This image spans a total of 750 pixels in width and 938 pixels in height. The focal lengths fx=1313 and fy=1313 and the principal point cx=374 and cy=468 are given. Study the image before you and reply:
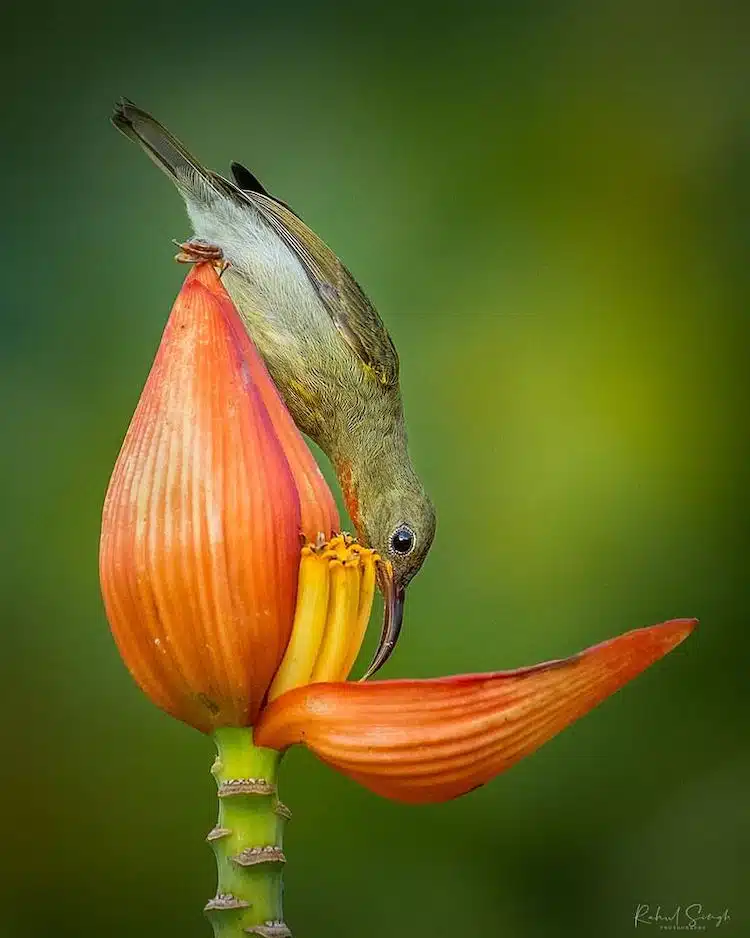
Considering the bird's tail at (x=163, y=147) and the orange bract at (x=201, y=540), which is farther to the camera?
the bird's tail at (x=163, y=147)

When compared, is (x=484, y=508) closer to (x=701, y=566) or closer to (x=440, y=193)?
(x=701, y=566)

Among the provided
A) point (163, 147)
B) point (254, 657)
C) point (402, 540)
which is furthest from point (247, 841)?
point (163, 147)

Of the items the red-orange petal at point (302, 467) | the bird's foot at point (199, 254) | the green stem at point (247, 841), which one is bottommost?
the green stem at point (247, 841)

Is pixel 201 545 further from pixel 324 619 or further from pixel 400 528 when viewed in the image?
pixel 400 528

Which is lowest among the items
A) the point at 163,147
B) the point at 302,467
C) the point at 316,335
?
the point at 302,467

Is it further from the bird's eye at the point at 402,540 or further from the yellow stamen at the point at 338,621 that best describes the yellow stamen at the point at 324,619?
the bird's eye at the point at 402,540

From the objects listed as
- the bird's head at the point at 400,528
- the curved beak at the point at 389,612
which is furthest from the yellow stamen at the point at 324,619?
the bird's head at the point at 400,528

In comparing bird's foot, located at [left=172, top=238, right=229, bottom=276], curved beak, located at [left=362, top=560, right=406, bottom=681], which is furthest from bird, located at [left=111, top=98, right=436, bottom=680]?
bird's foot, located at [left=172, top=238, right=229, bottom=276]

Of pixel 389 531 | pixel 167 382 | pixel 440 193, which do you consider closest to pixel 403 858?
pixel 389 531
